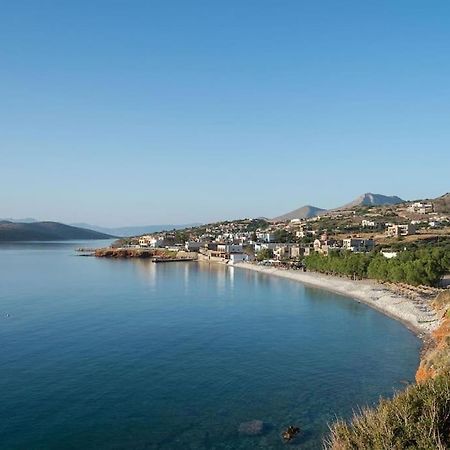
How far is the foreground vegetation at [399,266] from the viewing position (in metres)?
59.9

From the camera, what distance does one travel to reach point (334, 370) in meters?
31.1

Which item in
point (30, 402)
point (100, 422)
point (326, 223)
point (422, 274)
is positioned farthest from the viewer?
point (326, 223)

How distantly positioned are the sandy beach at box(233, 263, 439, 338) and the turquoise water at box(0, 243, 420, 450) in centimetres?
157

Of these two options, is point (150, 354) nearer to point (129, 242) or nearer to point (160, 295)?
point (160, 295)

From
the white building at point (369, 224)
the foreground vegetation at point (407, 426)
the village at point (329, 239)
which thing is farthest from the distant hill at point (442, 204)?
the foreground vegetation at point (407, 426)

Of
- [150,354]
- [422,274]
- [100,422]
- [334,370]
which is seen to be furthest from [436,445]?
[422,274]

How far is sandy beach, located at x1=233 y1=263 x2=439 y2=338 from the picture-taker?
1727 inches

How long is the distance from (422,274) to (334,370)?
33610mm

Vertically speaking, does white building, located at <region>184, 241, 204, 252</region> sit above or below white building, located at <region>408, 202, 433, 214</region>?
below

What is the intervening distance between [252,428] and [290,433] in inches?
70.8

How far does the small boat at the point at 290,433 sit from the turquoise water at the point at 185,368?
321 millimetres

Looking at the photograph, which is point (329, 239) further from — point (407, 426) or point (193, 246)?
point (407, 426)

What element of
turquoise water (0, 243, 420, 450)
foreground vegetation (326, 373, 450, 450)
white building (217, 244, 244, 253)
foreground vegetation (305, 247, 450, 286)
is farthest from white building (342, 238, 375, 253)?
foreground vegetation (326, 373, 450, 450)

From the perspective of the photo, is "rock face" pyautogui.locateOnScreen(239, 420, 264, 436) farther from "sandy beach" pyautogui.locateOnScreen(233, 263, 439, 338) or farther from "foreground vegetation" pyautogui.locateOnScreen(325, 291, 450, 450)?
"sandy beach" pyautogui.locateOnScreen(233, 263, 439, 338)
